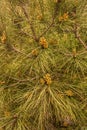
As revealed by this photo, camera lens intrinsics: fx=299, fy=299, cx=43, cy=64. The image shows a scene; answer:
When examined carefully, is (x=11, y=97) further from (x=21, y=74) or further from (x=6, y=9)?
(x=6, y=9)

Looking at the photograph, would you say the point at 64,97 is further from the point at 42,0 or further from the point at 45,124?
the point at 42,0

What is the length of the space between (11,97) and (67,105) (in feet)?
0.83

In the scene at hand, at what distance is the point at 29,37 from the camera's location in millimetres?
1228

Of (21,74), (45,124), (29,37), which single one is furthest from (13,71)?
(45,124)

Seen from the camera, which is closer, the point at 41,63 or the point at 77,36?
the point at 41,63

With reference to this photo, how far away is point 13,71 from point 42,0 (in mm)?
306

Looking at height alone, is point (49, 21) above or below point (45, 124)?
above

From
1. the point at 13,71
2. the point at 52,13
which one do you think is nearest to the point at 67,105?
the point at 13,71

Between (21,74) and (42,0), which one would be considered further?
(21,74)

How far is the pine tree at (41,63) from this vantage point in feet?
3.67

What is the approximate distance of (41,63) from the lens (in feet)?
3.61

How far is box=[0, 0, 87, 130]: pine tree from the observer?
1120mm

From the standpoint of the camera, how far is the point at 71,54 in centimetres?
117

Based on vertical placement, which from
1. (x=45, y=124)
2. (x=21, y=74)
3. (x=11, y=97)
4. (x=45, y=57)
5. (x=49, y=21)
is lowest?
(x=45, y=124)
